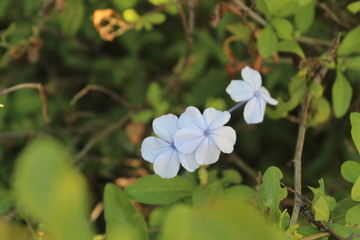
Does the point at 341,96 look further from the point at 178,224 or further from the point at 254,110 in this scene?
the point at 178,224

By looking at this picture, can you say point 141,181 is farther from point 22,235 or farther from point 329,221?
point 329,221

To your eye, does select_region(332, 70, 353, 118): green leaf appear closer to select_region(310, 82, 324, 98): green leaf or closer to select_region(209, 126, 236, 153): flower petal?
select_region(310, 82, 324, 98): green leaf

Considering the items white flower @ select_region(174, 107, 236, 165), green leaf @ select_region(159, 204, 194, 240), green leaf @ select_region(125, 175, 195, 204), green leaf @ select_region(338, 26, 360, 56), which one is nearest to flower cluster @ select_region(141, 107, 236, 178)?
white flower @ select_region(174, 107, 236, 165)

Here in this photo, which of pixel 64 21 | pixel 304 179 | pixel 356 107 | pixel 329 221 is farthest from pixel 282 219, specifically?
pixel 64 21

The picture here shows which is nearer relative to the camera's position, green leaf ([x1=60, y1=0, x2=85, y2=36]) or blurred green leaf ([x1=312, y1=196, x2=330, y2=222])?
blurred green leaf ([x1=312, y1=196, x2=330, y2=222])

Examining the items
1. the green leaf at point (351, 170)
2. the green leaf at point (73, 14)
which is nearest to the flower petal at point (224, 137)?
the green leaf at point (351, 170)

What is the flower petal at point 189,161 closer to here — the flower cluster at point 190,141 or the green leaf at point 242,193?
the flower cluster at point 190,141
